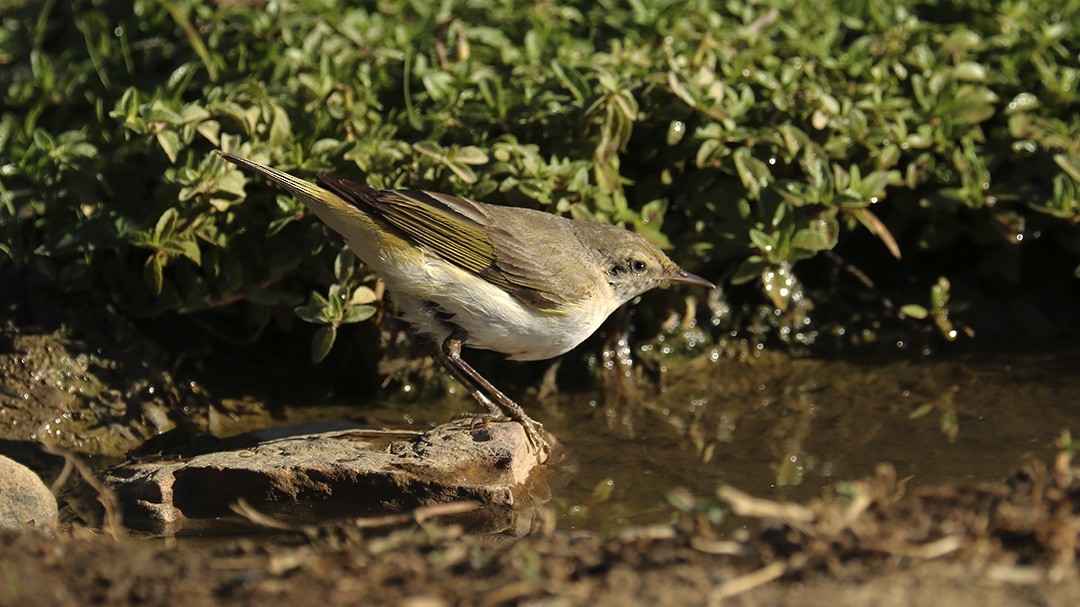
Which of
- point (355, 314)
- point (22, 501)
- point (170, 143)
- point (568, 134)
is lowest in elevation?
point (22, 501)

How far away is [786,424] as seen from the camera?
6430 mm

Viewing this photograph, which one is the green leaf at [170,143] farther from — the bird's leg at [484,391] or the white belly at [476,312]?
the bird's leg at [484,391]

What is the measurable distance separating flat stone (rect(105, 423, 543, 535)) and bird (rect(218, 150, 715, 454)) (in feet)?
1.67

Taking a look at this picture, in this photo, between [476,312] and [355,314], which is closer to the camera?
[476,312]

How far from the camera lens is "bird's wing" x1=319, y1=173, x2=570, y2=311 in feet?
18.4

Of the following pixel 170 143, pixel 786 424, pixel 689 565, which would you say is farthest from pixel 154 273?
pixel 689 565

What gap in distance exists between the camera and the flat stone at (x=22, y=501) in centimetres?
493

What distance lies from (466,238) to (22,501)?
2118 millimetres

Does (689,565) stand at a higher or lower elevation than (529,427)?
higher

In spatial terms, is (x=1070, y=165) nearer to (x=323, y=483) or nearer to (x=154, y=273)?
(x=323, y=483)

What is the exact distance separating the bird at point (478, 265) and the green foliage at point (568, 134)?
418 millimetres

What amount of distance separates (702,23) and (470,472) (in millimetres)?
3358

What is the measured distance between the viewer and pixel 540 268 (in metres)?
5.79

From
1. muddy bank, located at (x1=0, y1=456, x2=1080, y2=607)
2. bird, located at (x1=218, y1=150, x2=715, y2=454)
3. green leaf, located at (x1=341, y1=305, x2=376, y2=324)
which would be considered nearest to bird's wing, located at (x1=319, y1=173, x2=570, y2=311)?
bird, located at (x1=218, y1=150, x2=715, y2=454)
